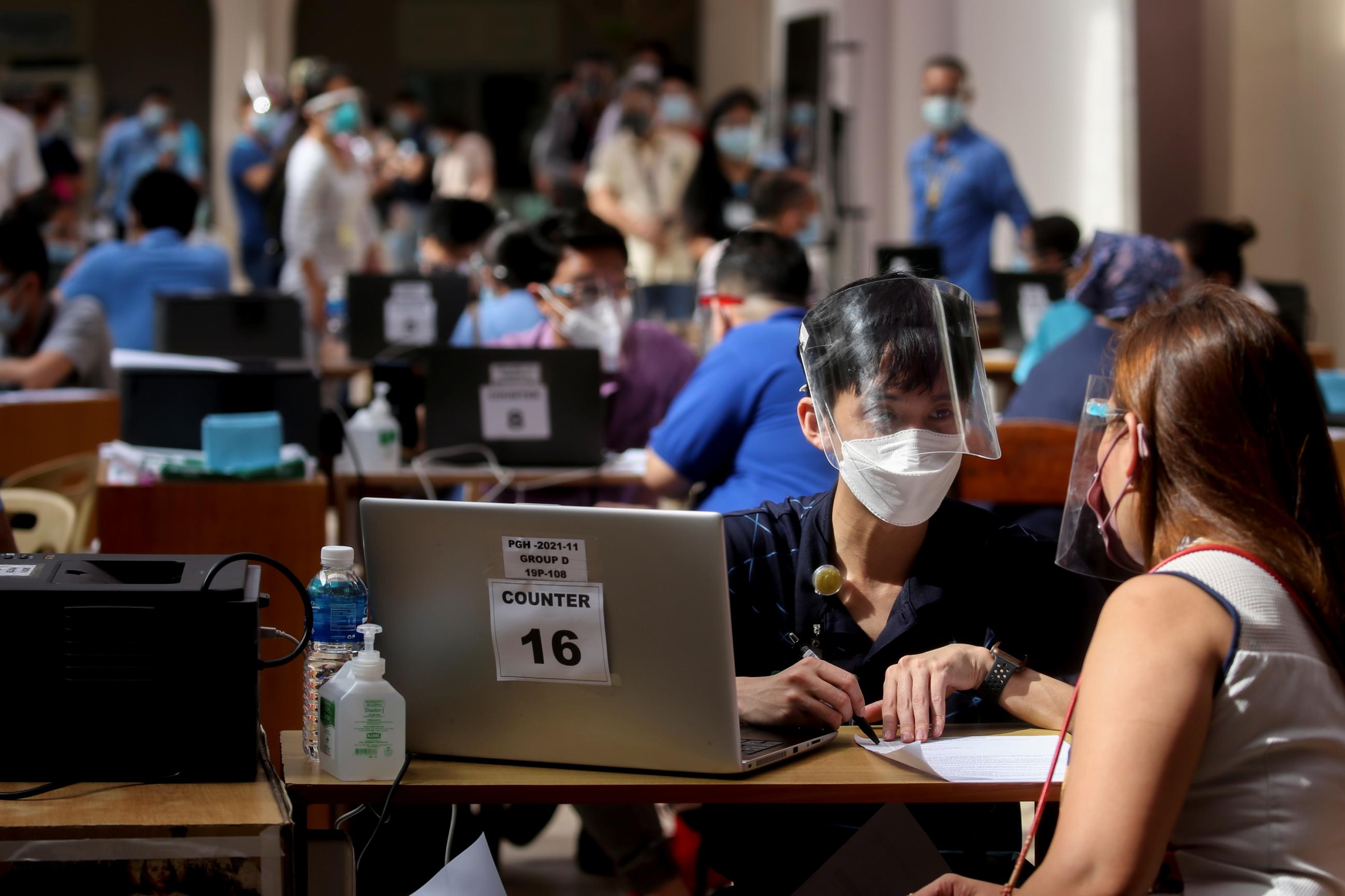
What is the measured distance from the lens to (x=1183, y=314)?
1474 mm

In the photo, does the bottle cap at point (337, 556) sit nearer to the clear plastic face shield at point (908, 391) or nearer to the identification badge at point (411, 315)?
the clear plastic face shield at point (908, 391)

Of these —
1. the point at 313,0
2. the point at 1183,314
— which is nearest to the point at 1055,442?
the point at 1183,314

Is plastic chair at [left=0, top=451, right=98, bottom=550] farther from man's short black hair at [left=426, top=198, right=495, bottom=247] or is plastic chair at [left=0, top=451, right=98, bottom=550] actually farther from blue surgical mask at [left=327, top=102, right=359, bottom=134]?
blue surgical mask at [left=327, top=102, right=359, bottom=134]

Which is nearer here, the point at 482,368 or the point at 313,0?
the point at 482,368

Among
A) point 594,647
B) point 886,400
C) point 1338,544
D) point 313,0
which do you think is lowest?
point 594,647

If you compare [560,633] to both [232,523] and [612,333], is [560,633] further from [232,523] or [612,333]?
[612,333]

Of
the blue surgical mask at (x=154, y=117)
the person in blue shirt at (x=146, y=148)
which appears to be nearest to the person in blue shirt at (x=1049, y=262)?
the person in blue shirt at (x=146, y=148)

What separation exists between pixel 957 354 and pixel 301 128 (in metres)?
5.97

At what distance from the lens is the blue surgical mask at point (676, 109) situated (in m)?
8.84

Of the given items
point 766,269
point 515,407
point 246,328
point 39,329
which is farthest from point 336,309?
point 766,269

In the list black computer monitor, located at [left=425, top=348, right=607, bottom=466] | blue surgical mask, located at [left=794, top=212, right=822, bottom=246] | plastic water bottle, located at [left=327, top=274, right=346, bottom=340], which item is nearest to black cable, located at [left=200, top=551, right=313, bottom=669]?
black computer monitor, located at [left=425, top=348, right=607, bottom=466]

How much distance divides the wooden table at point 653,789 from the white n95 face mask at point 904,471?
0.35 m

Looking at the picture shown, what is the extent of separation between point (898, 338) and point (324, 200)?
5.05m

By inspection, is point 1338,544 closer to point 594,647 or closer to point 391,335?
point 594,647
